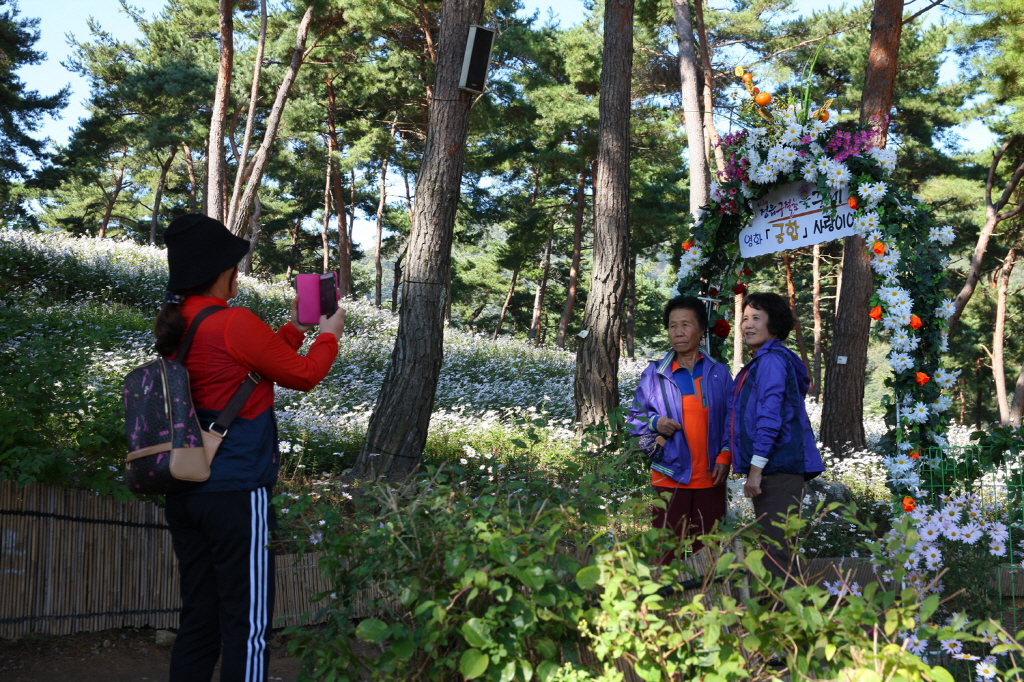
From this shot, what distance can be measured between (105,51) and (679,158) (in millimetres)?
22679

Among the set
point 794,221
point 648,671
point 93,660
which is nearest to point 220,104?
point 794,221

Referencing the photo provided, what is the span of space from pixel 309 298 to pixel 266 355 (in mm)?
342

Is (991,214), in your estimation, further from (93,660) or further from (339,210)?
(93,660)

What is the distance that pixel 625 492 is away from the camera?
4.32 metres

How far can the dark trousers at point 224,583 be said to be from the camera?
2.45 metres

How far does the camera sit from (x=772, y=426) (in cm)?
365

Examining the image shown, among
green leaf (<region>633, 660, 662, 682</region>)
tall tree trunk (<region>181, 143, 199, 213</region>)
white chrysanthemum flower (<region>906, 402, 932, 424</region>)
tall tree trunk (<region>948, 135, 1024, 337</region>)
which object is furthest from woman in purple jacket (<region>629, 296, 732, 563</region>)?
tall tree trunk (<region>181, 143, 199, 213</region>)

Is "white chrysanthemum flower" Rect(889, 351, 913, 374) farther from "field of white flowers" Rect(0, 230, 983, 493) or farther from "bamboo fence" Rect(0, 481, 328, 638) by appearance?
"bamboo fence" Rect(0, 481, 328, 638)

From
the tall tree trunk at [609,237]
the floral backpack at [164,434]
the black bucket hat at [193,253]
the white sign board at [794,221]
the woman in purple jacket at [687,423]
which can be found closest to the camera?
the floral backpack at [164,434]

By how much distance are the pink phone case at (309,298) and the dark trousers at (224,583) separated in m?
0.63

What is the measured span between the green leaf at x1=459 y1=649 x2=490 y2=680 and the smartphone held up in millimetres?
1386

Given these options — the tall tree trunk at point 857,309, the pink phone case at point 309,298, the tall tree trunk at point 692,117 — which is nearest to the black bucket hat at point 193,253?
the pink phone case at point 309,298

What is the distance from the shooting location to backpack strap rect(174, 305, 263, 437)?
8.11ft

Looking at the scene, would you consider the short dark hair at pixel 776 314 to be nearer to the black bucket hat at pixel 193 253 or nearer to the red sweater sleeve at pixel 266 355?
the red sweater sleeve at pixel 266 355
